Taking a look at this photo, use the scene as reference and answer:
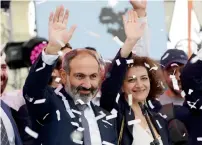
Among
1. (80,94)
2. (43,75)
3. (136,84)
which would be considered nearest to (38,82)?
(43,75)

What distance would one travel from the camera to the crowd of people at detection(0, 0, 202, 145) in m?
2.78

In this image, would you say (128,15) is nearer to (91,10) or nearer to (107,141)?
(107,141)

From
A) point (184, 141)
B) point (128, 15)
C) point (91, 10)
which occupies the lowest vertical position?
point (184, 141)

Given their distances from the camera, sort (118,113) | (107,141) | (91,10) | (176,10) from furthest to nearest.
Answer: (176,10) → (91,10) → (118,113) → (107,141)

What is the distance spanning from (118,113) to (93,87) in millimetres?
260

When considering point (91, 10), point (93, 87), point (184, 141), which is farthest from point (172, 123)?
point (91, 10)

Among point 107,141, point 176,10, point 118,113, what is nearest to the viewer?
point 107,141

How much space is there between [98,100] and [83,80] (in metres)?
0.51

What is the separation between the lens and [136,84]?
3.22 meters

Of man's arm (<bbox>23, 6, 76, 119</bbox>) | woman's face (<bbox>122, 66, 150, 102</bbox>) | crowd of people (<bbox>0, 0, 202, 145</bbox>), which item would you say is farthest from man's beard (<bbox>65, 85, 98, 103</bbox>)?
woman's face (<bbox>122, 66, 150, 102</bbox>)

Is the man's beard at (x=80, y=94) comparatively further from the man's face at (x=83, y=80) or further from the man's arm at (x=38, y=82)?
the man's arm at (x=38, y=82)

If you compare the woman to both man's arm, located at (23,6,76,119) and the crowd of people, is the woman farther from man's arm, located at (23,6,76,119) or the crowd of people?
man's arm, located at (23,6,76,119)

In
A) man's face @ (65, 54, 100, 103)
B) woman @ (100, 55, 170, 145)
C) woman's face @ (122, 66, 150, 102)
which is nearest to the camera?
man's face @ (65, 54, 100, 103)

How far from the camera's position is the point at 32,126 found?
2891 mm
